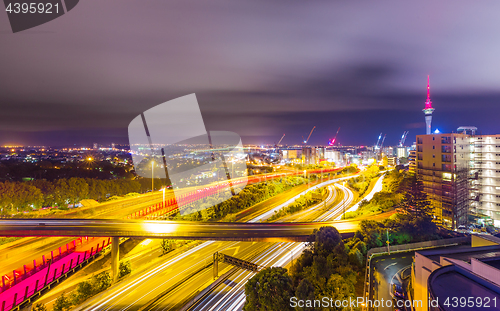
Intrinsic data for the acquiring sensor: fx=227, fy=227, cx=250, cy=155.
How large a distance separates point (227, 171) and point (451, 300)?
847 inches

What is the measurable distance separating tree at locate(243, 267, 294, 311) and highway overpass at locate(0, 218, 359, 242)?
248 centimetres

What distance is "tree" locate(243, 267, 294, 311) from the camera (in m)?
5.25

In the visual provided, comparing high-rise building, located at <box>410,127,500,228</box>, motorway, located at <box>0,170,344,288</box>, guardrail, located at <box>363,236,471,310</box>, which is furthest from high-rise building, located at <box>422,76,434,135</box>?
motorway, located at <box>0,170,344,288</box>

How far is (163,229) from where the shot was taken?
9.09 m

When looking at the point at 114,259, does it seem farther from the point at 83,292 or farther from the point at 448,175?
the point at 448,175

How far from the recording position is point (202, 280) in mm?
8320

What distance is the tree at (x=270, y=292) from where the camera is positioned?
5.25 m

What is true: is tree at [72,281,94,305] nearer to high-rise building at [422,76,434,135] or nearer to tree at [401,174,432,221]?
tree at [401,174,432,221]

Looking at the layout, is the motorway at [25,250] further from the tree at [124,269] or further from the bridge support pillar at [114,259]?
the tree at [124,269]

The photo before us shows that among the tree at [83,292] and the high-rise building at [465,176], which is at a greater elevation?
the high-rise building at [465,176]

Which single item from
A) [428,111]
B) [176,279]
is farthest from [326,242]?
[428,111]

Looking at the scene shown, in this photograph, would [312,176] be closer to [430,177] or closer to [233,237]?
[430,177]

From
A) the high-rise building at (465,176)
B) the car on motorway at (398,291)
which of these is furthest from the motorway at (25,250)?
the high-rise building at (465,176)

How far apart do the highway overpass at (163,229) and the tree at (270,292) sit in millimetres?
2477
